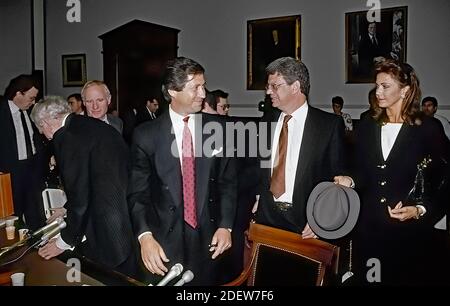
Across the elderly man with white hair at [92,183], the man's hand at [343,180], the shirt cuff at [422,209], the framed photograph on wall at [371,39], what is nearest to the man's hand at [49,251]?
the elderly man with white hair at [92,183]

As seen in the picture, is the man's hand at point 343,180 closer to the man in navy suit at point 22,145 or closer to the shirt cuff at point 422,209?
the shirt cuff at point 422,209

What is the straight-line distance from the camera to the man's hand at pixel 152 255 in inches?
74.7

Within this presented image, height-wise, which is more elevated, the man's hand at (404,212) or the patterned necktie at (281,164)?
the patterned necktie at (281,164)

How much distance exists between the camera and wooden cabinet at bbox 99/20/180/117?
2.26 metres

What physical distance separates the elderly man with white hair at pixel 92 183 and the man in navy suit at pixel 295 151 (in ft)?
2.03

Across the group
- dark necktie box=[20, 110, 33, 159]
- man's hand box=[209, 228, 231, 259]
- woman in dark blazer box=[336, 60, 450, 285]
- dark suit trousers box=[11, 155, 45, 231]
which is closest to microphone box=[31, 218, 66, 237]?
dark suit trousers box=[11, 155, 45, 231]

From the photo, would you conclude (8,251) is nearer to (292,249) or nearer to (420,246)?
(292,249)

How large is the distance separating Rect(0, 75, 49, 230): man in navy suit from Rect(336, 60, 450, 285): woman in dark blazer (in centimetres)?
152

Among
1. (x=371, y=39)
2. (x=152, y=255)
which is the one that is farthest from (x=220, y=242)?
(x=371, y=39)

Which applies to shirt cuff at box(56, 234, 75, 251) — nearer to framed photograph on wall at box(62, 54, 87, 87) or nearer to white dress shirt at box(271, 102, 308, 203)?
framed photograph on wall at box(62, 54, 87, 87)

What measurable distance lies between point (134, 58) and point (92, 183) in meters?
0.74

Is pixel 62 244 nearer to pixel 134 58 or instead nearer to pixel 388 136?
pixel 134 58

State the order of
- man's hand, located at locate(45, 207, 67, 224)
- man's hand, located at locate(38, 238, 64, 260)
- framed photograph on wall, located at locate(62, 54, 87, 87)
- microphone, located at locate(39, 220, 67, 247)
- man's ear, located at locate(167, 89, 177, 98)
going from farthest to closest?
→ 1. framed photograph on wall, located at locate(62, 54, 87, 87)
2. man's hand, located at locate(45, 207, 67, 224)
3. man's ear, located at locate(167, 89, 177, 98)
4. microphone, located at locate(39, 220, 67, 247)
5. man's hand, located at locate(38, 238, 64, 260)

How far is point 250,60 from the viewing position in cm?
242
